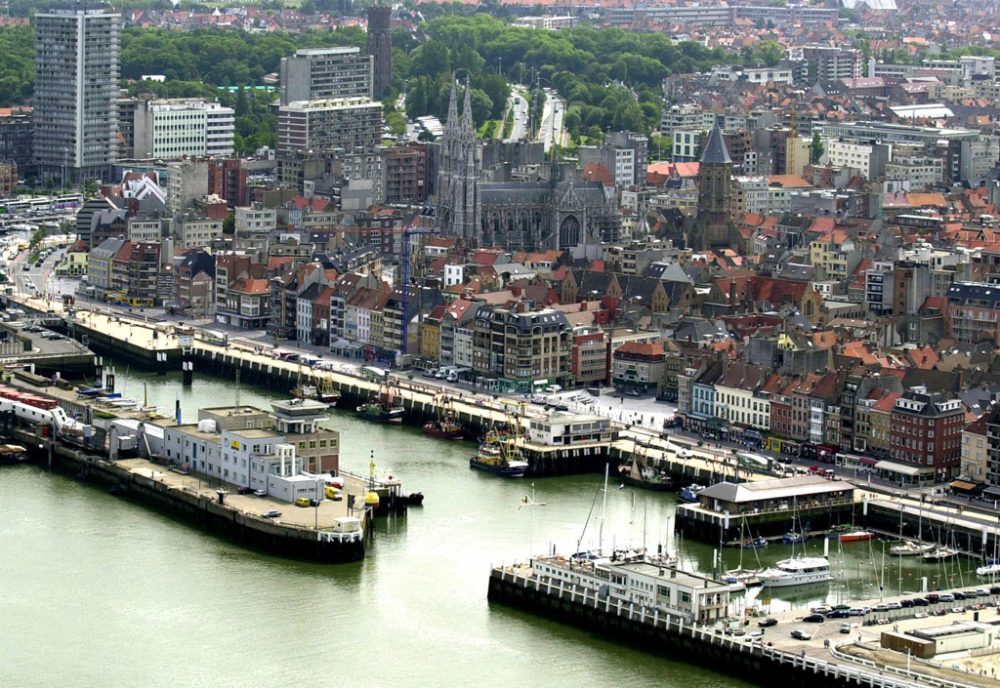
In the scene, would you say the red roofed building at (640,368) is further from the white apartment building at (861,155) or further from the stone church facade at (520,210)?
the white apartment building at (861,155)

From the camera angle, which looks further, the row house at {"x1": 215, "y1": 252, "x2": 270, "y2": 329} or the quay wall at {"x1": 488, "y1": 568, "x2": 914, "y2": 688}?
the row house at {"x1": 215, "y1": 252, "x2": 270, "y2": 329}

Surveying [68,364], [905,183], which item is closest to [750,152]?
[905,183]

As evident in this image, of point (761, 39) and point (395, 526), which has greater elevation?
point (761, 39)

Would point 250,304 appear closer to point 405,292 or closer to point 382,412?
point 405,292

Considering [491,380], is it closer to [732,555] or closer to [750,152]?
[732,555]

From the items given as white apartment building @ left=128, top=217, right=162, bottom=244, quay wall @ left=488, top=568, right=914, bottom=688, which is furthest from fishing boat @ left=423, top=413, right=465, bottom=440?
white apartment building @ left=128, top=217, right=162, bottom=244

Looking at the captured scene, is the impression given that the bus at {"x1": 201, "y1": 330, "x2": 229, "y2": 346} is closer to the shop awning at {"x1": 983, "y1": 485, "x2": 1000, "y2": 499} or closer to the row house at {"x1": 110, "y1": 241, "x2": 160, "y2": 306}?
the row house at {"x1": 110, "y1": 241, "x2": 160, "y2": 306}
